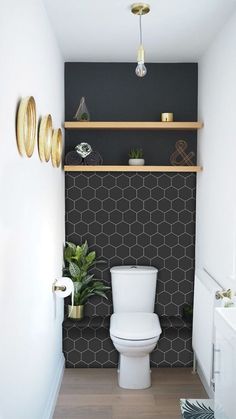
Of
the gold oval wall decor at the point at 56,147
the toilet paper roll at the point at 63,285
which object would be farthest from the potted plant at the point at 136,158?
the toilet paper roll at the point at 63,285

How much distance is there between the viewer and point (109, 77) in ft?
14.6

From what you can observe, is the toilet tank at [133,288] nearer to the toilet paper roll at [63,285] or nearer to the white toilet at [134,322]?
the white toilet at [134,322]

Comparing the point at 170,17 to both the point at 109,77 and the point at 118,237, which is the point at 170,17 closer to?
the point at 109,77

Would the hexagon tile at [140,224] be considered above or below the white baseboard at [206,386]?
above

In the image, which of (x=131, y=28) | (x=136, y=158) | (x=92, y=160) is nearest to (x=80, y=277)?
(x=92, y=160)

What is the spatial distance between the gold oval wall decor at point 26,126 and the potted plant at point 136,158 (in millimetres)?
1902

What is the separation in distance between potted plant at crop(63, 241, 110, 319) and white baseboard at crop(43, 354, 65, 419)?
41 cm

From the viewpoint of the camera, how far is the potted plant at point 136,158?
14.0 ft

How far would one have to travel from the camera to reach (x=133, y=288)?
4.21 metres

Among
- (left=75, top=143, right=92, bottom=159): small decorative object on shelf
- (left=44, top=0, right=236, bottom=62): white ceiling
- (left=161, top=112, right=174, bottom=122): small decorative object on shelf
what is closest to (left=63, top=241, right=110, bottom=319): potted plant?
(left=75, top=143, right=92, bottom=159): small decorative object on shelf

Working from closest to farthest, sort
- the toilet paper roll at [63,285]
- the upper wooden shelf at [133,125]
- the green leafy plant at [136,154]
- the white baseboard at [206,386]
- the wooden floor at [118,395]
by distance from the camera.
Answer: the wooden floor at [118,395] → the white baseboard at [206,386] → the toilet paper roll at [63,285] → the upper wooden shelf at [133,125] → the green leafy plant at [136,154]

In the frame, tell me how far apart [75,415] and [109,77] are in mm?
2753

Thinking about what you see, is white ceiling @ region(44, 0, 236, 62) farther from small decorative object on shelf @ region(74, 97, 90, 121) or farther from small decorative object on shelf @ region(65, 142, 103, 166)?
small decorative object on shelf @ region(65, 142, 103, 166)

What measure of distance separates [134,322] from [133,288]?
1.37 feet
